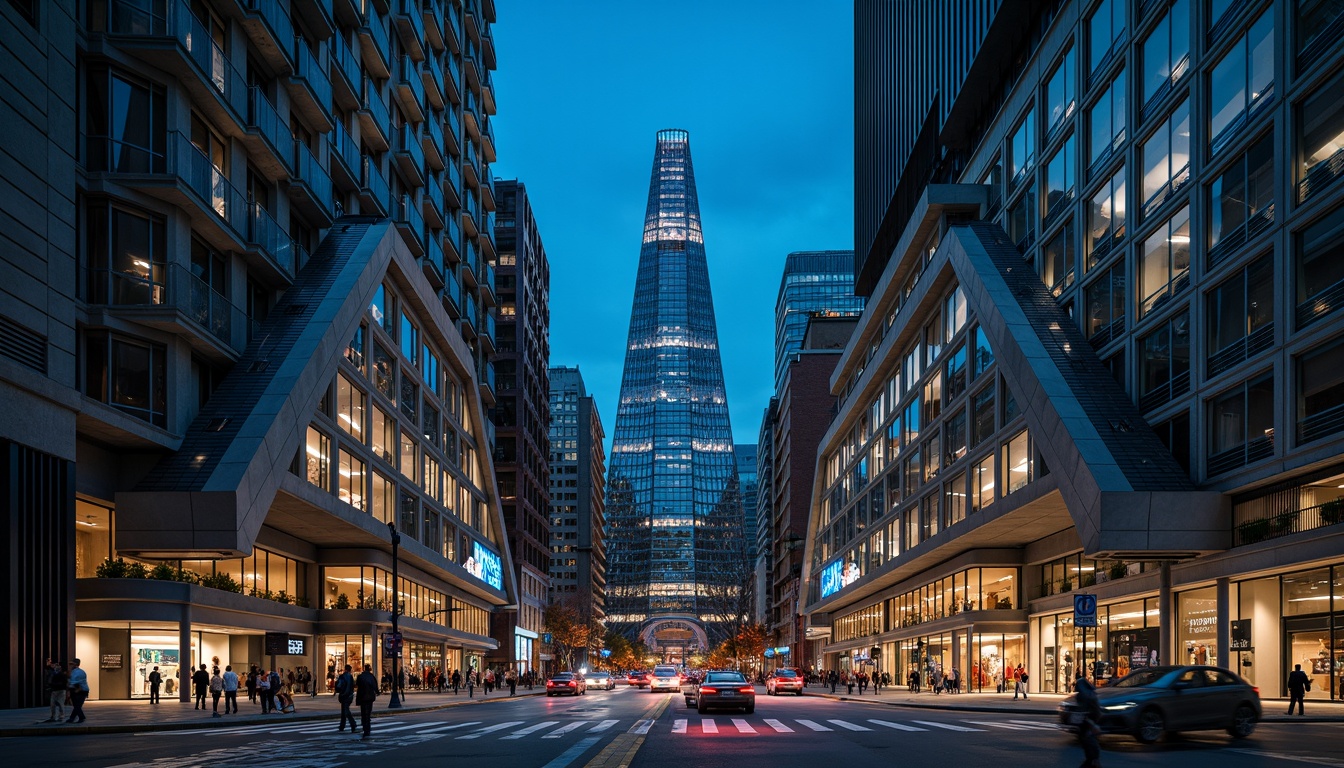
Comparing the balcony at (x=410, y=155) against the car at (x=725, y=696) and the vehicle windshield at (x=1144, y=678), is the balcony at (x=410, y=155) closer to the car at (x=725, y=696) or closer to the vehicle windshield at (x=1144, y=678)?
the car at (x=725, y=696)

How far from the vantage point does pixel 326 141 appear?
163 feet

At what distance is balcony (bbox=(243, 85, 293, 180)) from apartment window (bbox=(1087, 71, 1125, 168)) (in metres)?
30.7

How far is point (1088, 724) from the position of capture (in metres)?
14.2

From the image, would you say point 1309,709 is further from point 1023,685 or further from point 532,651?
point 532,651

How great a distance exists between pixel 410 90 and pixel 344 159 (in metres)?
11.1

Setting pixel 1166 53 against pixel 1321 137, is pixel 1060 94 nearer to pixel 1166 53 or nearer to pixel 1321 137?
pixel 1166 53

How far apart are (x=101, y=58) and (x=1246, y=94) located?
33149mm

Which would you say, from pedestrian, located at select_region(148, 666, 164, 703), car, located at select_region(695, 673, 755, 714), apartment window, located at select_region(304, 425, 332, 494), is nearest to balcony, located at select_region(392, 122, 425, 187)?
apartment window, located at select_region(304, 425, 332, 494)

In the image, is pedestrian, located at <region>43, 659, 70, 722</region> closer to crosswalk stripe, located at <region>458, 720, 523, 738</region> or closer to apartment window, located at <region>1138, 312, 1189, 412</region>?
crosswalk stripe, located at <region>458, 720, 523, 738</region>

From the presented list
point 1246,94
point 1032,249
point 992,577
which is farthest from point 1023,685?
point 1246,94

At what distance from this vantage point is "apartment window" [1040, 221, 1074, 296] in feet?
157

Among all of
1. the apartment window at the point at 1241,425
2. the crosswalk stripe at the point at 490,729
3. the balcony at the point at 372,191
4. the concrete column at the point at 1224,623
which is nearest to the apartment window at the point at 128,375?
the crosswalk stripe at the point at 490,729

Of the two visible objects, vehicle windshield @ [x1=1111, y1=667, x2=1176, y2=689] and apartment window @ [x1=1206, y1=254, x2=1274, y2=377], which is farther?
apartment window @ [x1=1206, y1=254, x2=1274, y2=377]

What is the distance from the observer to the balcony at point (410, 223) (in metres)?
60.0
